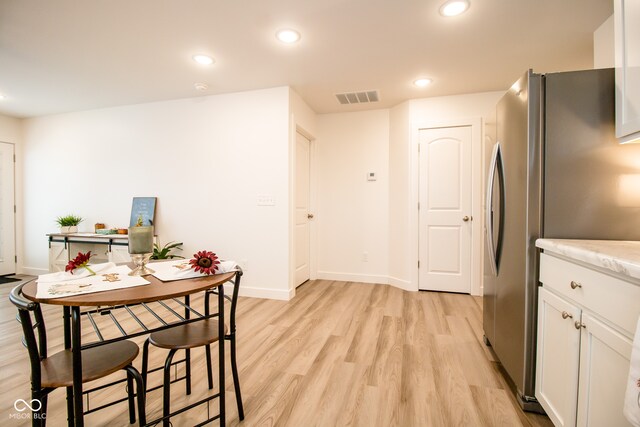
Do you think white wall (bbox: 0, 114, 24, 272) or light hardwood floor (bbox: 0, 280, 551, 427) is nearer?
light hardwood floor (bbox: 0, 280, 551, 427)

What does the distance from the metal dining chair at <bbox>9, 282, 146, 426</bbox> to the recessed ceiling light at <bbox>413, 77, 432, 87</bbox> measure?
11.4 feet

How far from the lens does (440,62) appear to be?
2762mm

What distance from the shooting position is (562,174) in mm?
1389

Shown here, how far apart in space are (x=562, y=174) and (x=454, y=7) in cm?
142

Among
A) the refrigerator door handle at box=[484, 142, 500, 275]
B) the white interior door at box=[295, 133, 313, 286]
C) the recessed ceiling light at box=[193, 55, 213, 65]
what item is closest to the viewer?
the refrigerator door handle at box=[484, 142, 500, 275]

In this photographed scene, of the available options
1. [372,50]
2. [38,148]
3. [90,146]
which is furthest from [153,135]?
[372,50]

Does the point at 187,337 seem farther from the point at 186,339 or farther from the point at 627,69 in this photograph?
the point at 627,69

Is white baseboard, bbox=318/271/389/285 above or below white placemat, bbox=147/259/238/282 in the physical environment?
below

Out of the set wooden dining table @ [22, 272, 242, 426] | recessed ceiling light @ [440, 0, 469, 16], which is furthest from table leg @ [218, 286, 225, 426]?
recessed ceiling light @ [440, 0, 469, 16]

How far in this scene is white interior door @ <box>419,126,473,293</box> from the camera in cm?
355

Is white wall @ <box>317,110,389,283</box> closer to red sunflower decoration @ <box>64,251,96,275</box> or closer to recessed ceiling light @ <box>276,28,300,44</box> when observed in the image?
recessed ceiling light @ <box>276,28,300,44</box>

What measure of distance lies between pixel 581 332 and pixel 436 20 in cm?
220

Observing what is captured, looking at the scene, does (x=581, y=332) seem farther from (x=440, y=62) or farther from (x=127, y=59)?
(x=127, y=59)

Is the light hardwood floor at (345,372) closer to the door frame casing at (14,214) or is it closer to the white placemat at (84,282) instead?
the white placemat at (84,282)
